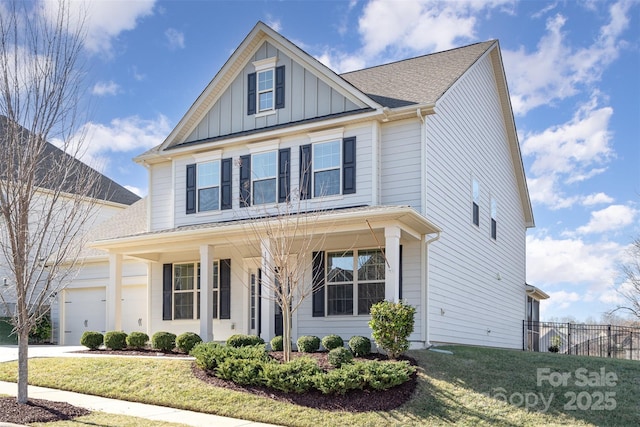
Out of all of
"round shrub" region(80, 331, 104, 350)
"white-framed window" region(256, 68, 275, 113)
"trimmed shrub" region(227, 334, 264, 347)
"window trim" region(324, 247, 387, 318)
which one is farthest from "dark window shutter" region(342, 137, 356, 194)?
"round shrub" region(80, 331, 104, 350)

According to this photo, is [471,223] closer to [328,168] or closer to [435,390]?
[328,168]

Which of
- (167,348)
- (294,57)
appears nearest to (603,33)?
(294,57)

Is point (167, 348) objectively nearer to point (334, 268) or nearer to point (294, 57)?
point (334, 268)

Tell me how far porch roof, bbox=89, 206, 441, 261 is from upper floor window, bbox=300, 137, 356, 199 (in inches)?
43.8

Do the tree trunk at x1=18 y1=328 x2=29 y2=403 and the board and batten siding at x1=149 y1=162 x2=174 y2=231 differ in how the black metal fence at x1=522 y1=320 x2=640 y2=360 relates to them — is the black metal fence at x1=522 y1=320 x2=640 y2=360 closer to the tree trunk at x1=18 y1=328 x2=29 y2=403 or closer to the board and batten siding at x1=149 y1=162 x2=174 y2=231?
the board and batten siding at x1=149 y1=162 x2=174 y2=231

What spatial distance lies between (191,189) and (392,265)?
7344mm

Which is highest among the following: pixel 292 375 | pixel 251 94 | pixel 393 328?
pixel 251 94

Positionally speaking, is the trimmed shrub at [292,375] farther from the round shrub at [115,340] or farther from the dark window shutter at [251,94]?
the dark window shutter at [251,94]

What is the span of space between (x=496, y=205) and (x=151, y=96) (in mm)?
11725

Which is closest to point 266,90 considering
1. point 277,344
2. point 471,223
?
point 471,223

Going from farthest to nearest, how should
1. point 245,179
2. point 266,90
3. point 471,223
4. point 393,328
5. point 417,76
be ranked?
1. point 471,223
2. point 417,76
3. point 266,90
4. point 245,179
5. point 393,328

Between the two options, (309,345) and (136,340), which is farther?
(136,340)

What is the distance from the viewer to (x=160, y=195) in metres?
19.1

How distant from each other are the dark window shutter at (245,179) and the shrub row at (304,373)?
5.74 meters
